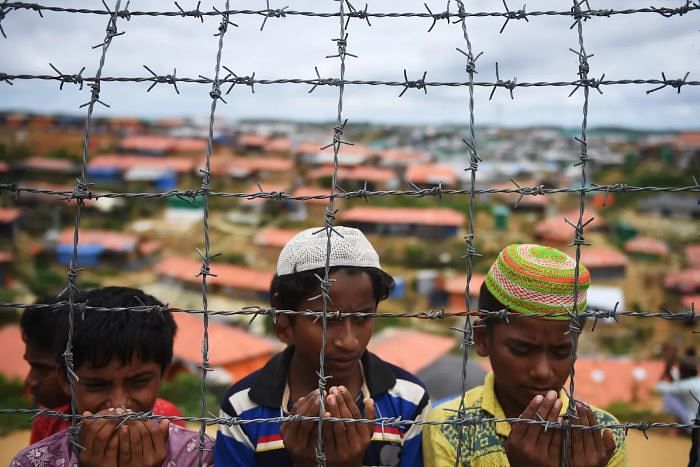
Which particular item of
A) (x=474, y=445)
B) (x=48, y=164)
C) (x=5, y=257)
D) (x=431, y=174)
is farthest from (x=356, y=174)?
(x=474, y=445)

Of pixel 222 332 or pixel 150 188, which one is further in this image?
pixel 150 188

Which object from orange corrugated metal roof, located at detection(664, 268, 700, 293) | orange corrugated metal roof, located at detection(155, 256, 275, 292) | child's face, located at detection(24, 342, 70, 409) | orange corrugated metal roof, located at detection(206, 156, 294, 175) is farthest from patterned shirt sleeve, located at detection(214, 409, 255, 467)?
orange corrugated metal roof, located at detection(206, 156, 294, 175)

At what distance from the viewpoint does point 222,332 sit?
507 inches

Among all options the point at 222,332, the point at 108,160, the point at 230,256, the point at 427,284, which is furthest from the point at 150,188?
the point at 222,332

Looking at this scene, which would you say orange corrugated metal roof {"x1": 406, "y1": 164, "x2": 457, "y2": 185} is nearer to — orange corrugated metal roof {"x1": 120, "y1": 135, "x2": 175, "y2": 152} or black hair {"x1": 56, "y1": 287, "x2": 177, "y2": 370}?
orange corrugated metal roof {"x1": 120, "y1": 135, "x2": 175, "y2": 152}

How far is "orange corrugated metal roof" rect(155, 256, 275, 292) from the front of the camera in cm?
1909

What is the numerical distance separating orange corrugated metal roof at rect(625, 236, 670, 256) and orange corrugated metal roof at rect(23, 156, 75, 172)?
30.7 m

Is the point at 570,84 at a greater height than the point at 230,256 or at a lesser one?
greater

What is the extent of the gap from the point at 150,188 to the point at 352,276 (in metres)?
33.2

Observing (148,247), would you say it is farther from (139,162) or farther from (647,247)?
(647,247)

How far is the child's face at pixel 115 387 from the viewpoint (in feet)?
5.21

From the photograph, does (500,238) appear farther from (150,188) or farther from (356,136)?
(356,136)

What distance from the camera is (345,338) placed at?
1443 millimetres

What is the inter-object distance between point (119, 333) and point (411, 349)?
10.2m
